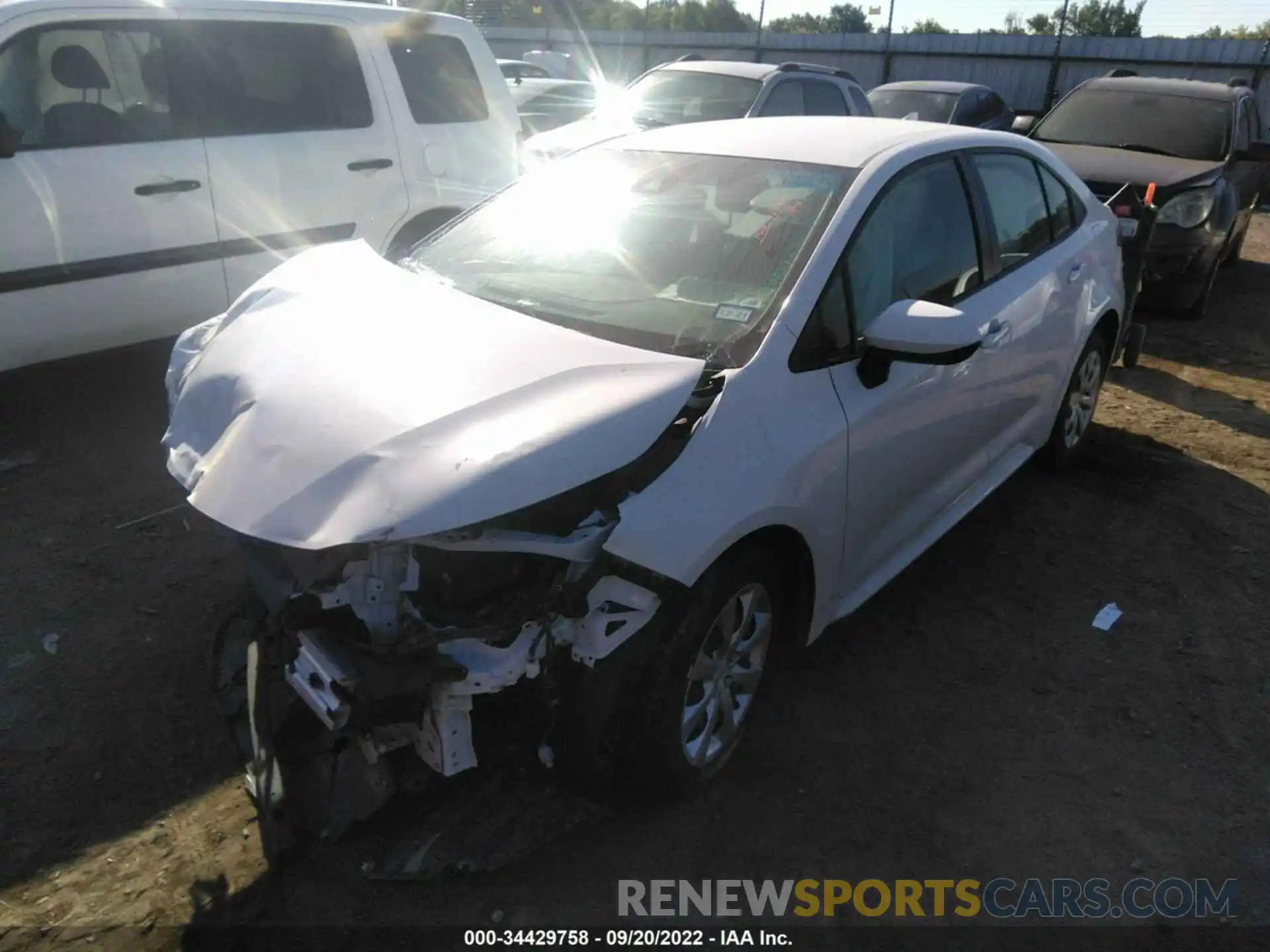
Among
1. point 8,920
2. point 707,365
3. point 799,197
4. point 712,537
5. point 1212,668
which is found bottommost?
point 1212,668

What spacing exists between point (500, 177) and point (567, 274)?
345 cm

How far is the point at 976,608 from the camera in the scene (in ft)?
12.7

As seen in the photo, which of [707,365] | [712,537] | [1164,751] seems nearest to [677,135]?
[707,365]

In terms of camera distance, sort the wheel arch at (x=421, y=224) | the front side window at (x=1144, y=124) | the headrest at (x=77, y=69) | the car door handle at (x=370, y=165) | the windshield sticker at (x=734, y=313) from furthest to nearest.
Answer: the front side window at (x=1144, y=124) → the wheel arch at (x=421, y=224) → the car door handle at (x=370, y=165) → the headrest at (x=77, y=69) → the windshield sticker at (x=734, y=313)

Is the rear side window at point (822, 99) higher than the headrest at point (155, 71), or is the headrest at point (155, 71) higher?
the headrest at point (155, 71)

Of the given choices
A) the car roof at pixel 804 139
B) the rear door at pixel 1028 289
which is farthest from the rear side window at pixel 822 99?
the car roof at pixel 804 139

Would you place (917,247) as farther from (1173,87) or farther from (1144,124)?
(1173,87)

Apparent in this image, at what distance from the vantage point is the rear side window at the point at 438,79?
6.03 meters

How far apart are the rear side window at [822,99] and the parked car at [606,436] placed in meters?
5.80

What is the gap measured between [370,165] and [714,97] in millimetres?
4180

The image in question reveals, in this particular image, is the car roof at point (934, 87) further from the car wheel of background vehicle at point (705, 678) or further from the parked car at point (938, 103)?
the car wheel of background vehicle at point (705, 678)

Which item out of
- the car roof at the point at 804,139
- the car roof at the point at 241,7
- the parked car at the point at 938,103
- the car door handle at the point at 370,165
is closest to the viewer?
the car roof at the point at 804,139

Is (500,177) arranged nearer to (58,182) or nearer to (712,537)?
(58,182)

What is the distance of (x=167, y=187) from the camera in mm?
4910
